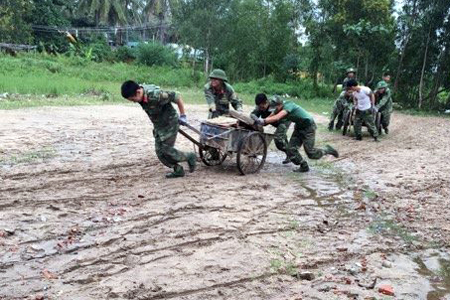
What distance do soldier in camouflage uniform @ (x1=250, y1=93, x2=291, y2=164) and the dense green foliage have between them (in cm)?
1562

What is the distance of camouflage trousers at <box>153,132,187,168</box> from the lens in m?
7.16

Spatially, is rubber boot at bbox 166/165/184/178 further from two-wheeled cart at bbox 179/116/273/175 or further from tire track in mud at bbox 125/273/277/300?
tire track in mud at bbox 125/273/277/300

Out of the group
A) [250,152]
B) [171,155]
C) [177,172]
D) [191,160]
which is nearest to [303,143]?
[250,152]

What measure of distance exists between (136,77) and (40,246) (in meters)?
28.6

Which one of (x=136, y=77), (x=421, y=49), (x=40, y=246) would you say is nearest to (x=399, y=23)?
(x=421, y=49)

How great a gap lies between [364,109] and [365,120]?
0.35 meters

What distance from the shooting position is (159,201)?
20.2 ft

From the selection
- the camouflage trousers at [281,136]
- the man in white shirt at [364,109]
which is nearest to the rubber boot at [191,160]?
the camouflage trousers at [281,136]

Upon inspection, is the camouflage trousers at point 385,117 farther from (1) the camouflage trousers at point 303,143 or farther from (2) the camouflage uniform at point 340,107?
(1) the camouflage trousers at point 303,143

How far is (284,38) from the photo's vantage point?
30.1 metres

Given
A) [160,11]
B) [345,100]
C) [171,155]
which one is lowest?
[171,155]

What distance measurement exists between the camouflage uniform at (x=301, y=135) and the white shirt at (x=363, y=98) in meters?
3.89

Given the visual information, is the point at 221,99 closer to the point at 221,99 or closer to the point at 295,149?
the point at 221,99

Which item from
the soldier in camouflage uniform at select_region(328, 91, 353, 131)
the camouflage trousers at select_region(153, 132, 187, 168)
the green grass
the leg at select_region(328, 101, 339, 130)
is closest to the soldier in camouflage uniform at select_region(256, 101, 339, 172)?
the camouflage trousers at select_region(153, 132, 187, 168)
